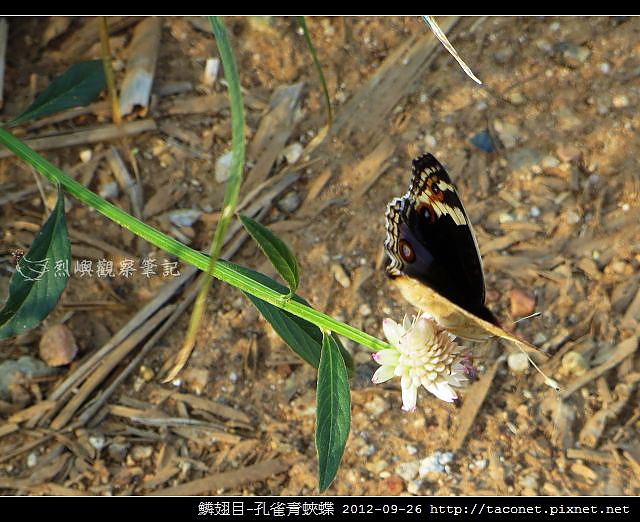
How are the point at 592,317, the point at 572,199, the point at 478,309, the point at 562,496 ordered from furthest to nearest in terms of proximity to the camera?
the point at 572,199
the point at 592,317
the point at 562,496
the point at 478,309

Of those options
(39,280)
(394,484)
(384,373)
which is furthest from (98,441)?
(384,373)

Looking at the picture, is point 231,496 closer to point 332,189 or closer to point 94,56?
point 332,189

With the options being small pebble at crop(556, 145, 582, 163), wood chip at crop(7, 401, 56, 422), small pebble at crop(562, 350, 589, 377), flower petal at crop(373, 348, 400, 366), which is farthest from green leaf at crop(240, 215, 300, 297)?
small pebble at crop(556, 145, 582, 163)

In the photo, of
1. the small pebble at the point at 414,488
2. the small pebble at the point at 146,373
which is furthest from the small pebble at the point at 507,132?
the small pebble at the point at 146,373

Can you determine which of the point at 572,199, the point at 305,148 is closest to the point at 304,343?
the point at 305,148

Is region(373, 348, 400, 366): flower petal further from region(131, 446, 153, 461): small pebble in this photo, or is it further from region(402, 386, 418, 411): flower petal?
region(131, 446, 153, 461): small pebble
